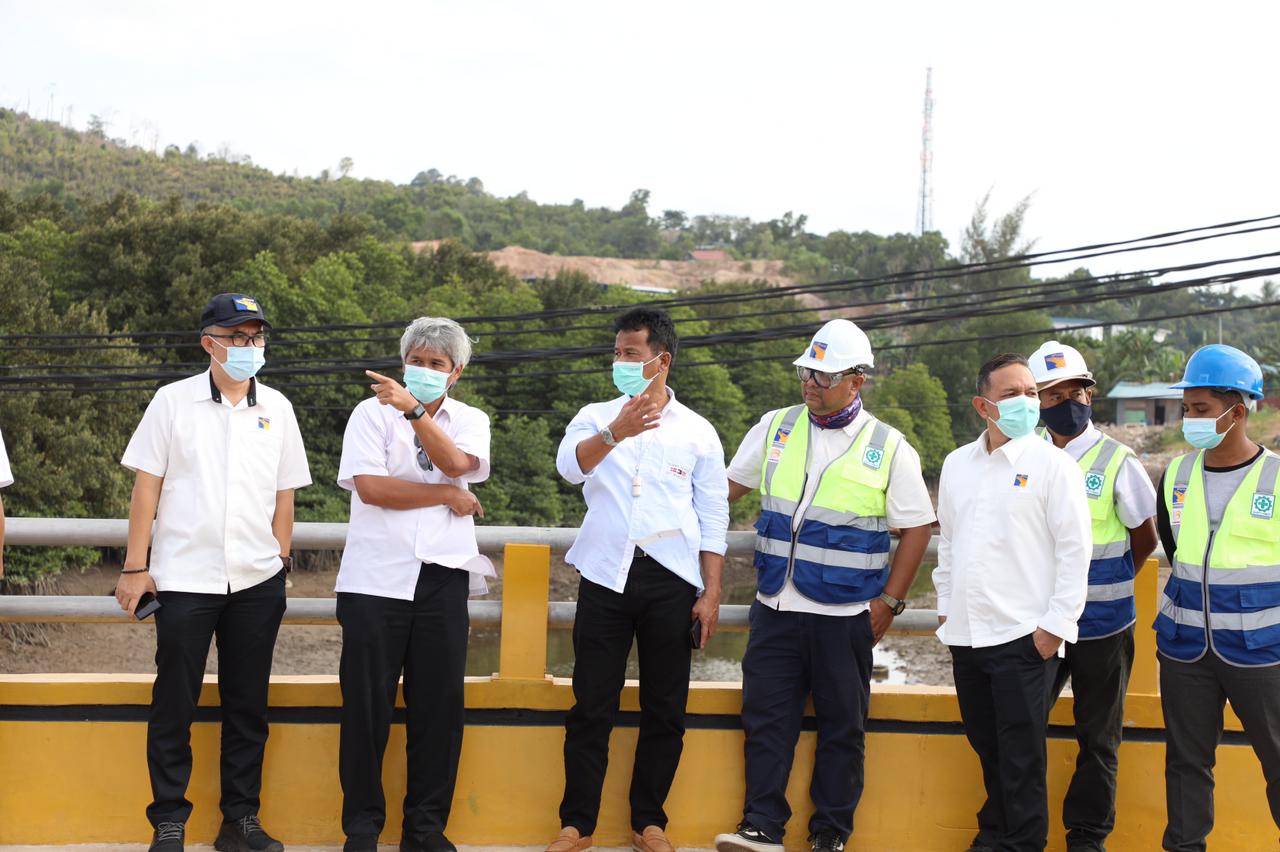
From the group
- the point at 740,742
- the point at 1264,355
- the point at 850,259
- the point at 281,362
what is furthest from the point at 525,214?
the point at 740,742

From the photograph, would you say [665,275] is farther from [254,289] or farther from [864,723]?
[864,723]

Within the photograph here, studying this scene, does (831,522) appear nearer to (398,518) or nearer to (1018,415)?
(1018,415)

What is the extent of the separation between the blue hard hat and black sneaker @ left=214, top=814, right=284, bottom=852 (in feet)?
12.3

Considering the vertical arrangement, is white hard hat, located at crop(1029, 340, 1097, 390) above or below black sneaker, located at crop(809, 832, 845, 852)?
above

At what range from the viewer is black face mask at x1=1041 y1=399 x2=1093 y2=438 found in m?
4.84

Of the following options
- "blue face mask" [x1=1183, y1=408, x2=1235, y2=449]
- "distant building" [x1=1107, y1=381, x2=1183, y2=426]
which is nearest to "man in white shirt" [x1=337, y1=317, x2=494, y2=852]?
"blue face mask" [x1=1183, y1=408, x2=1235, y2=449]

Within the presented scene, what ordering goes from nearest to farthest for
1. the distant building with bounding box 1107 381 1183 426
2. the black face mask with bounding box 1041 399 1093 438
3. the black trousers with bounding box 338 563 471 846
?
the black trousers with bounding box 338 563 471 846
the black face mask with bounding box 1041 399 1093 438
the distant building with bounding box 1107 381 1183 426

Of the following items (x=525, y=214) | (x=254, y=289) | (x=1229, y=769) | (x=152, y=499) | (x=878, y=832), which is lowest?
(x=878, y=832)

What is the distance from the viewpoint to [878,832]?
502 cm

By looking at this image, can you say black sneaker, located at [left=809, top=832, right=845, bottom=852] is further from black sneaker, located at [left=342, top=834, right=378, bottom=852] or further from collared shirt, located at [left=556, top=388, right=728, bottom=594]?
black sneaker, located at [left=342, top=834, right=378, bottom=852]

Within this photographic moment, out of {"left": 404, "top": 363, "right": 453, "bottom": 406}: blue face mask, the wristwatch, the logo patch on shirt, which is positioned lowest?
the wristwatch

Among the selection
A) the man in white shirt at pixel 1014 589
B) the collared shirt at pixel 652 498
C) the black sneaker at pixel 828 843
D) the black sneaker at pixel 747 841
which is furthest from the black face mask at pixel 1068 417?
the black sneaker at pixel 747 841

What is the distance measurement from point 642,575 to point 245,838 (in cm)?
176

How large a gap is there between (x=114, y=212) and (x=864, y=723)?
157ft
